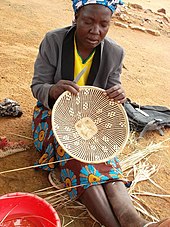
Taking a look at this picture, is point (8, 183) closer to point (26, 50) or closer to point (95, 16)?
point (95, 16)

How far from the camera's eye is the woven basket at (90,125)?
180 centimetres

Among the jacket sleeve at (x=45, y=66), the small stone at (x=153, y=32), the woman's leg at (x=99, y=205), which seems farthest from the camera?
the small stone at (x=153, y=32)

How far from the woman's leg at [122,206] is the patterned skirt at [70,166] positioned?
0.14ft

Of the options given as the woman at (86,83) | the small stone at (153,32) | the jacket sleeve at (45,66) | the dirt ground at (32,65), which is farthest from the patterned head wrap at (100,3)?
the small stone at (153,32)

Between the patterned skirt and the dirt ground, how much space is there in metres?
0.16

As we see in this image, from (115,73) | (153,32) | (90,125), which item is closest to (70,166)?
(90,125)

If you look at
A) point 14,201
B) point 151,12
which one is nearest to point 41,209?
point 14,201

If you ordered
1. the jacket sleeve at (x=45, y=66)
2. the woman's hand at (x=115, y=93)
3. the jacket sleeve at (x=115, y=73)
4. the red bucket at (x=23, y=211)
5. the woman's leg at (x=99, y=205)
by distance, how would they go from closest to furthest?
the red bucket at (x=23, y=211)
the woman's leg at (x=99, y=205)
the woman's hand at (x=115, y=93)
the jacket sleeve at (x=45, y=66)
the jacket sleeve at (x=115, y=73)

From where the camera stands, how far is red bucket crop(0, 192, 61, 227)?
1.58 meters

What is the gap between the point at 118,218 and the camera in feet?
5.62

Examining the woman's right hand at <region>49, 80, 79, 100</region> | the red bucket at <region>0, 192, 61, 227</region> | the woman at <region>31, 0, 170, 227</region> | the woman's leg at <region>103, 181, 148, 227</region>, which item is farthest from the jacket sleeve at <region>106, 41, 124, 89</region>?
the red bucket at <region>0, 192, 61, 227</region>

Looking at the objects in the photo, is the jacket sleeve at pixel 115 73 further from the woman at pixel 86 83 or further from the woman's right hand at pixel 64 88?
the woman's right hand at pixel 64 88

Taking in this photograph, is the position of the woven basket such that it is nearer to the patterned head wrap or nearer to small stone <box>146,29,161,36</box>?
the patterned head wrap

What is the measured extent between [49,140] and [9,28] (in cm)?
274
